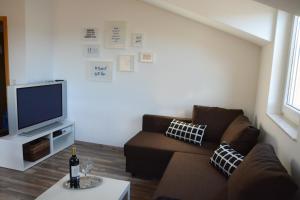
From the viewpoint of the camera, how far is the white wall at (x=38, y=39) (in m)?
3.62

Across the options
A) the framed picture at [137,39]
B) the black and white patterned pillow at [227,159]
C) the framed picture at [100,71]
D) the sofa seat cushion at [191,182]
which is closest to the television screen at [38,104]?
the framed picture at [100,71]

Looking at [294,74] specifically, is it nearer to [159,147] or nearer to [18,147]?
[159,147]

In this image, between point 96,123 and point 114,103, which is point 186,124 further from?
point 96,123

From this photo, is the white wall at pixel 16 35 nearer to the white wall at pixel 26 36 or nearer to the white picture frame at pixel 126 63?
the white wall at pixel 26 36

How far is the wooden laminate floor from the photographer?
2654mm

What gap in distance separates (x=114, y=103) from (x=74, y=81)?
2.65 feet

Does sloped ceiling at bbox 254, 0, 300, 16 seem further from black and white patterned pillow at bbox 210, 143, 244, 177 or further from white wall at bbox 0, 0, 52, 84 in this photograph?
white wall at bbox 0, 0, 52, 84

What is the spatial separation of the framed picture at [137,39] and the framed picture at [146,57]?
15 cm

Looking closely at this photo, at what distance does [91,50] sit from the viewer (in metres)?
3.90

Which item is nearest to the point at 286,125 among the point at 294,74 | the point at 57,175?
the point at 294,74

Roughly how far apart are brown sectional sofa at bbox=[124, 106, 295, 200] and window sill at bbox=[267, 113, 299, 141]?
0.21 m

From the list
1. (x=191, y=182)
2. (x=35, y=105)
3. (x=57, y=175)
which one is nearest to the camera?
(x=191, y=182)

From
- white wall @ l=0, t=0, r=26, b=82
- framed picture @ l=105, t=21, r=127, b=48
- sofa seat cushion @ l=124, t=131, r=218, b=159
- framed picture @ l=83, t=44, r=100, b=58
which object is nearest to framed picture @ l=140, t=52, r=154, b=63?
framed picture @ l=105, t=21, r=127, b=48

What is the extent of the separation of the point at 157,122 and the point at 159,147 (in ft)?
2.20
